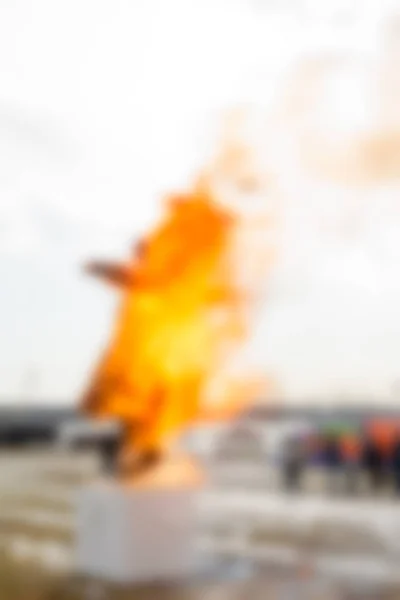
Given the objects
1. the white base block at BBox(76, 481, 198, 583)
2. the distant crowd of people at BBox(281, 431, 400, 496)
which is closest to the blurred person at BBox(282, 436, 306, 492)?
the distant crowd of people at BBox(281, 431, 400, 496)

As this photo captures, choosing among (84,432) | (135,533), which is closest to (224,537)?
(135,533)

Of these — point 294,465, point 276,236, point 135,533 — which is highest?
point 276,236

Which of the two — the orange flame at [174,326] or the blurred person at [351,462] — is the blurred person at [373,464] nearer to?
the blurred person at [351,462]

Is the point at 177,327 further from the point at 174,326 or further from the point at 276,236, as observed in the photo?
the point at 276,236

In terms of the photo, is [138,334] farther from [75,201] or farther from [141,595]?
[141,595]

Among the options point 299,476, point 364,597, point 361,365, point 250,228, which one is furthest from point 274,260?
point 364,597

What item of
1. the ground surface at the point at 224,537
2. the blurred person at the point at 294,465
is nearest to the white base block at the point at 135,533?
the ground surface at the point at 224,537
